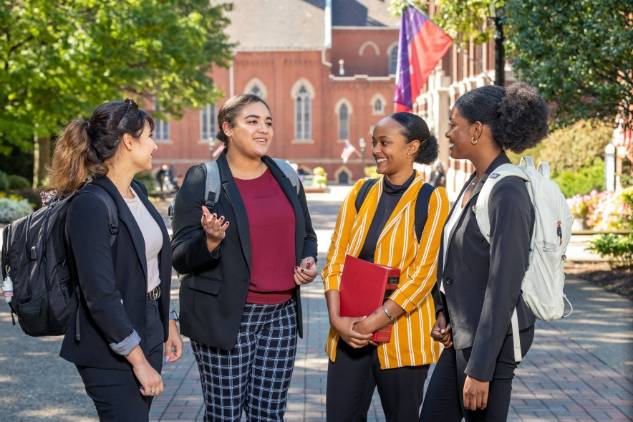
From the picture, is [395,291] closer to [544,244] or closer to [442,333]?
[442,333]

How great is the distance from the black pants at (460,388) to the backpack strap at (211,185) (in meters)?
1.15

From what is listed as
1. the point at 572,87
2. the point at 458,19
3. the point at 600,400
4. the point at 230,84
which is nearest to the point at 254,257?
the point at 600,400

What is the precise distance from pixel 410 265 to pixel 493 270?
665 mm

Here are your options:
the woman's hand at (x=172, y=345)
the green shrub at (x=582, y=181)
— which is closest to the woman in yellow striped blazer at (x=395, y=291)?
the woman's hand at (x=172, y=345)

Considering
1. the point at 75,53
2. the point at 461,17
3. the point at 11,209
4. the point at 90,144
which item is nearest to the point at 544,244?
the point at 90,144

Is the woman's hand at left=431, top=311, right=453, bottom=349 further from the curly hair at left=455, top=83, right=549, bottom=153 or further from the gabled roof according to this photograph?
the gabled roof

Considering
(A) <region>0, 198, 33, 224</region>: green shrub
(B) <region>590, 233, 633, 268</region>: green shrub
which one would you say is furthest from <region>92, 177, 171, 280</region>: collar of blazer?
(A) <region>0, 198, 33, 224</region>: green shrub

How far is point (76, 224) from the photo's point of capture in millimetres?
3535

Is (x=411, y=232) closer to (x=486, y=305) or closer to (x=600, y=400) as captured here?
(x=486, y=305)

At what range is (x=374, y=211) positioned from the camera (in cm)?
429

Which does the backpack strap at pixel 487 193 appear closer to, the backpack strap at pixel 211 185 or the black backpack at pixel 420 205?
the black backpack at pixel 420 205

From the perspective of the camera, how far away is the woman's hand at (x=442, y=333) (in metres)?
4.06

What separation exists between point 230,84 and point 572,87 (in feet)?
204

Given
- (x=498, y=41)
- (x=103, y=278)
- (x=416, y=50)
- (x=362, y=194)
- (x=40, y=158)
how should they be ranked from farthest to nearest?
1. (x=40, y=158)
2. (x=416, y=50)
3. (x=498, y=41)
4. (x=362, y=194)
5. (x=103, y=278)
